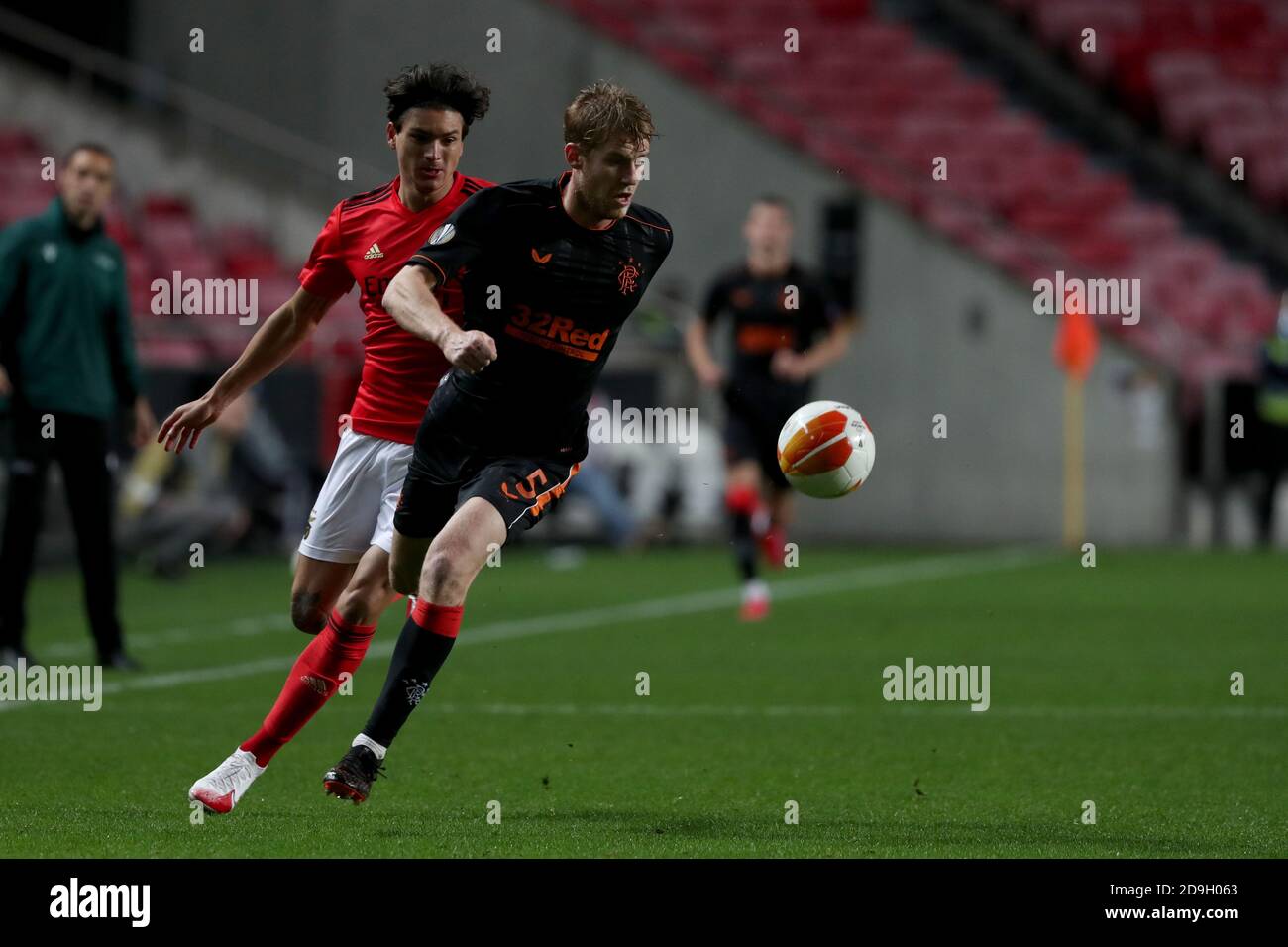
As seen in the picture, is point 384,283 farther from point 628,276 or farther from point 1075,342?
point 1075,342

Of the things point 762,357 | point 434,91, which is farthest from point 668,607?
point 434,91

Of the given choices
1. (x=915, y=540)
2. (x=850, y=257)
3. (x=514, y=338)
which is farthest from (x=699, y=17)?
(x=514, y=338)

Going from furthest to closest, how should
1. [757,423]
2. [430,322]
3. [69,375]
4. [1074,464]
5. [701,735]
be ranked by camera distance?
[1074,464], [757,423], [69,375], [701,735], [430,322]

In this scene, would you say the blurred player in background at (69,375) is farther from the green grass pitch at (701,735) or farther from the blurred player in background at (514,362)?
the blurred player in background at (514,362)

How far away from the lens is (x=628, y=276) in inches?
245

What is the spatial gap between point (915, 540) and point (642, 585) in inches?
273

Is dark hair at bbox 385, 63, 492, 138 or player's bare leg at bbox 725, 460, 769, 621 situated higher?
dark hair at bbox 385, 63, 492, 138

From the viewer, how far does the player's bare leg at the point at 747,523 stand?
12.7 metres

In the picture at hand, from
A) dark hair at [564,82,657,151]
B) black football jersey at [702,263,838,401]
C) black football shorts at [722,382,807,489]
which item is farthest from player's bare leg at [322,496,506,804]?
black football jersey at [702,263,838,401]

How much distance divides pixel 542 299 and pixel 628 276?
10.6 inches

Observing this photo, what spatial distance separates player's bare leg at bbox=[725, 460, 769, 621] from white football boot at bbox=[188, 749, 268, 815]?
6.75 m

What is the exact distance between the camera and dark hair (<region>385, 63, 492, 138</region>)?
244 inches

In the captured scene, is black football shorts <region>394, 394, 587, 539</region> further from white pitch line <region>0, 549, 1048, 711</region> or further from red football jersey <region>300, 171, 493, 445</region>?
white pitch line <region>0, 549, 1048, 711</region>
